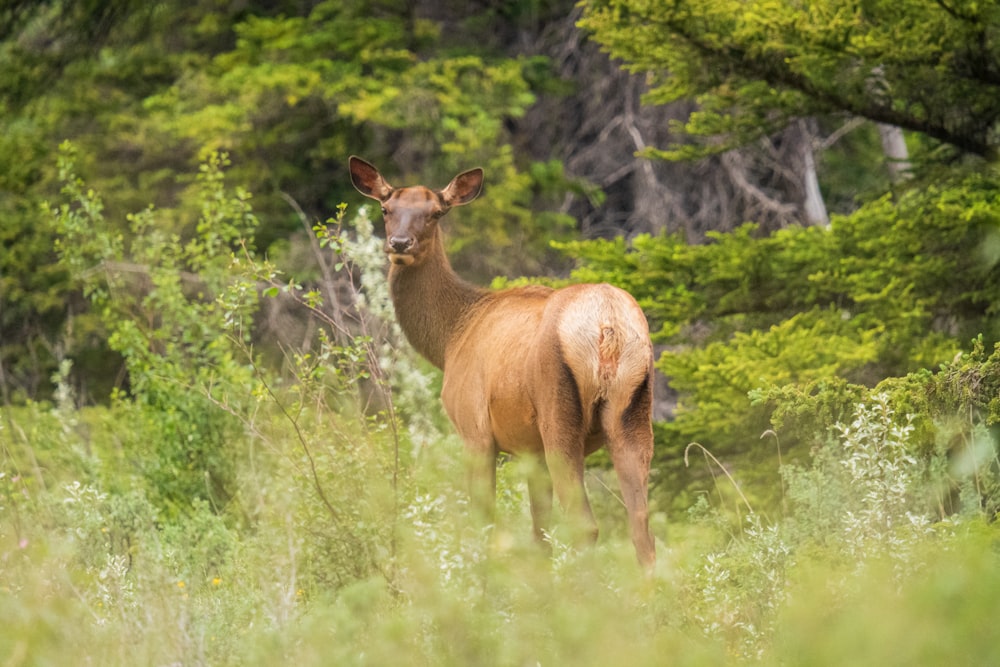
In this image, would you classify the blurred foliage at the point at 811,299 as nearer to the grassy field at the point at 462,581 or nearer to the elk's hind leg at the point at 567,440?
the grassy field at the point at 462,581

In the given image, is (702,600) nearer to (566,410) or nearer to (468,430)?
(566,410)

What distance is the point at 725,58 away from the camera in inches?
334

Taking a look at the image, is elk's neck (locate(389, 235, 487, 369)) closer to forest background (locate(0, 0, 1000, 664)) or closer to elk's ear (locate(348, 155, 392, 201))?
forest background (locate(0, 0, 1000, 664))

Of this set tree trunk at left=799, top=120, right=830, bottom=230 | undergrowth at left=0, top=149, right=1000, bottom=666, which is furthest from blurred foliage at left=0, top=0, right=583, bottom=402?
undergrowth at left=0, top=149, right=1000, bottom=666

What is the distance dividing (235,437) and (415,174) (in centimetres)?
751

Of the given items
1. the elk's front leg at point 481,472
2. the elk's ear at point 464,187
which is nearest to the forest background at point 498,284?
the elk's front leg at point 481,472

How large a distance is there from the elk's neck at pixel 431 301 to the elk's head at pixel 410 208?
0.40 feet

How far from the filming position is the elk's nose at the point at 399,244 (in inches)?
284

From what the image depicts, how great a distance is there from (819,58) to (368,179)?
2.89m

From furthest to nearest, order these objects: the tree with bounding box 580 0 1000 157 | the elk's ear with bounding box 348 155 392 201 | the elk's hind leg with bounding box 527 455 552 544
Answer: the tree with bounding box 580 0 1000 157, the elk's ear with bounding box 348 155 392 201, the elk's hind leg with bounding box 527 455 552 544

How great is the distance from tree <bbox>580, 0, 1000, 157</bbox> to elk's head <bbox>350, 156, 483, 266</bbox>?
63.0 inches

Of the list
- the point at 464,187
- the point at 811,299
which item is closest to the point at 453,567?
the point at 464,187

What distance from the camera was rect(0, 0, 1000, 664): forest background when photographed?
440 centimetres

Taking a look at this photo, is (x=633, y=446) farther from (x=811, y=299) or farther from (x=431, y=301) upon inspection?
(x=811, y=299)
